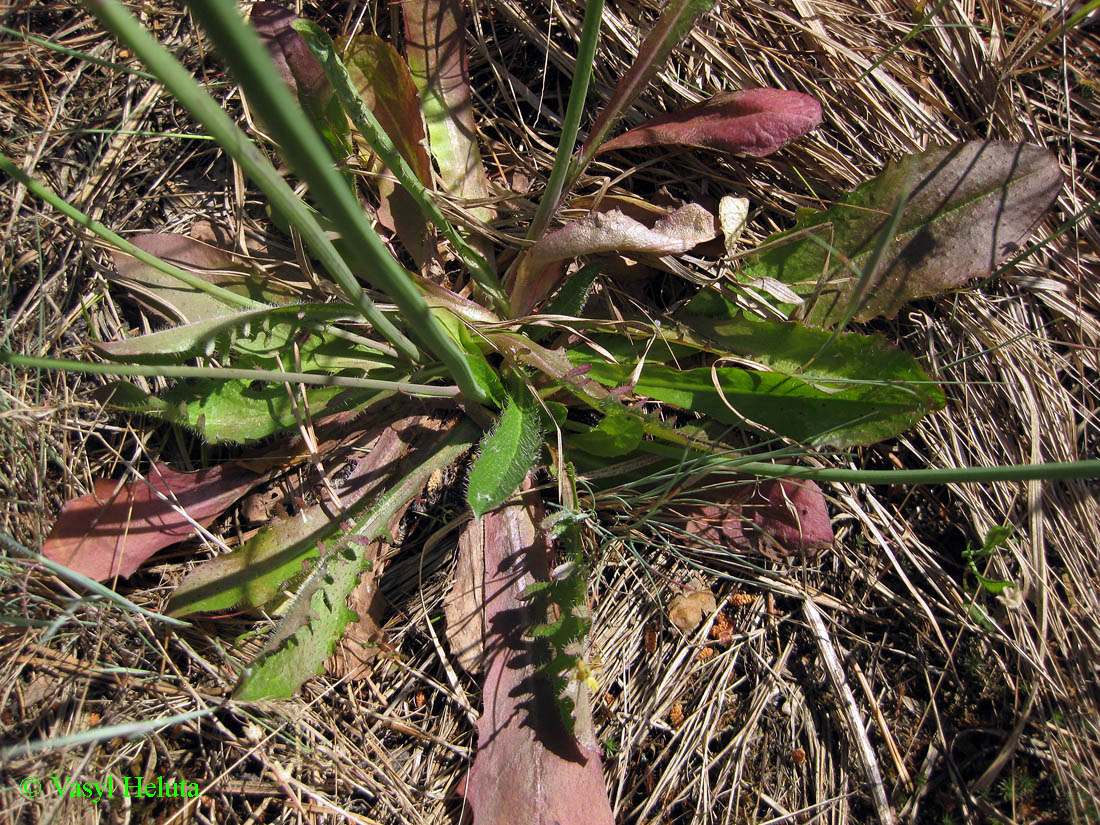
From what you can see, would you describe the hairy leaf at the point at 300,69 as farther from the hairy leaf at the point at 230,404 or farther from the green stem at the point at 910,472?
the green stem at the point at 910,472

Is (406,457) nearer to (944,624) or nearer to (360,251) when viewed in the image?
(360,251)

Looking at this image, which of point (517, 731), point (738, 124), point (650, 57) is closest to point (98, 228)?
point (650, 57)

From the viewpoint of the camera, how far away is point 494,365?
164 cm

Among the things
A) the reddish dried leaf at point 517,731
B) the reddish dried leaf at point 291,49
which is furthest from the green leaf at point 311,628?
the reddish dried leaf at point 291,49

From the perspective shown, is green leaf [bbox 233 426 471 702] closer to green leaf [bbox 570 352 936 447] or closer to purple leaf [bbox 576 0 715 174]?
green leaf [bbox 570 352 936 447]

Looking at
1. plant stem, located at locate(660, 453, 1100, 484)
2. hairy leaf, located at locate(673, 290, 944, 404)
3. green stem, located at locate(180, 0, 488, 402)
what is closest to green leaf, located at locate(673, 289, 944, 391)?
hairy leaf, located at locate(673, 290, 944, 404)

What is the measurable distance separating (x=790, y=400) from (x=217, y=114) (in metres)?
1.23

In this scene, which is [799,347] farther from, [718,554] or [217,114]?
[217,114]

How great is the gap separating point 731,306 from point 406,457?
89 cm

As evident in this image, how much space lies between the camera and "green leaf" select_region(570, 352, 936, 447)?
4.51 ft

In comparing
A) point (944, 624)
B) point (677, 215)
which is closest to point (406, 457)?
point (677, 215)

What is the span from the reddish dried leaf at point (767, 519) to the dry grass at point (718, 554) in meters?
0.06

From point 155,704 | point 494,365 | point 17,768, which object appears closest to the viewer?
point 17,768

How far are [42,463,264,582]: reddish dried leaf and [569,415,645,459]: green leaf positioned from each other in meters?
0.84
